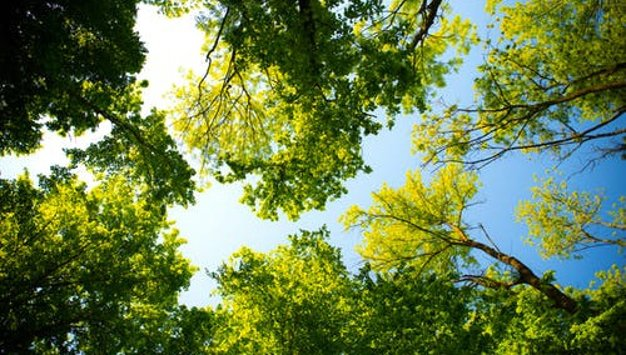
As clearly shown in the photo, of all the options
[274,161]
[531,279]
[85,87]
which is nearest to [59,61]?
[85,87]

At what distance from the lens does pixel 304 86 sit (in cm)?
838

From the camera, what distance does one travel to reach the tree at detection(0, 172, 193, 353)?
8781 millimetres

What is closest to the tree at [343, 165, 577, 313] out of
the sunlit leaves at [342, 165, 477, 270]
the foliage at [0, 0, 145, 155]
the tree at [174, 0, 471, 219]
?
the sunlit leaves at [342, 165, 477, 270]

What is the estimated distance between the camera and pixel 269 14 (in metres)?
8.15

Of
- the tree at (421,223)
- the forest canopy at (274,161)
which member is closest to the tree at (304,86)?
the forest canopy at (274,161)

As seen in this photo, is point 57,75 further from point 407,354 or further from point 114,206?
point 407,354

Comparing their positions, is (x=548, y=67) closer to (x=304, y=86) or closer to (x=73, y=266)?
(x=304, y=86)

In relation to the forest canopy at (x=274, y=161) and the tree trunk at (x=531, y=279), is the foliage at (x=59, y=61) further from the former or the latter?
the tree trunk at (x=531, y=279)

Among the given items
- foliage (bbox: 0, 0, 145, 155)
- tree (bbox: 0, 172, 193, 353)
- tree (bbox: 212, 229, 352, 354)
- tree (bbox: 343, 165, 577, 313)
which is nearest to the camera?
foliage (bbox: 0, 0, 145, 155)

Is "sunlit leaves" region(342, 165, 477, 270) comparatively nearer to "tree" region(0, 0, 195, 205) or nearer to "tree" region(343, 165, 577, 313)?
"tree" region(343, 165, 577, 313)

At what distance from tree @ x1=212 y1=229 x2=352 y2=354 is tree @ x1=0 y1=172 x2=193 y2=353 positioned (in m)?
1.97

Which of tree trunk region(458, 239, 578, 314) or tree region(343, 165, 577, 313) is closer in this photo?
tree trunk region(458, 239, 578, 314)

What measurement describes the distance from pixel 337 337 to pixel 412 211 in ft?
26.8

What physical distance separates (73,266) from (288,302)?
578cm
